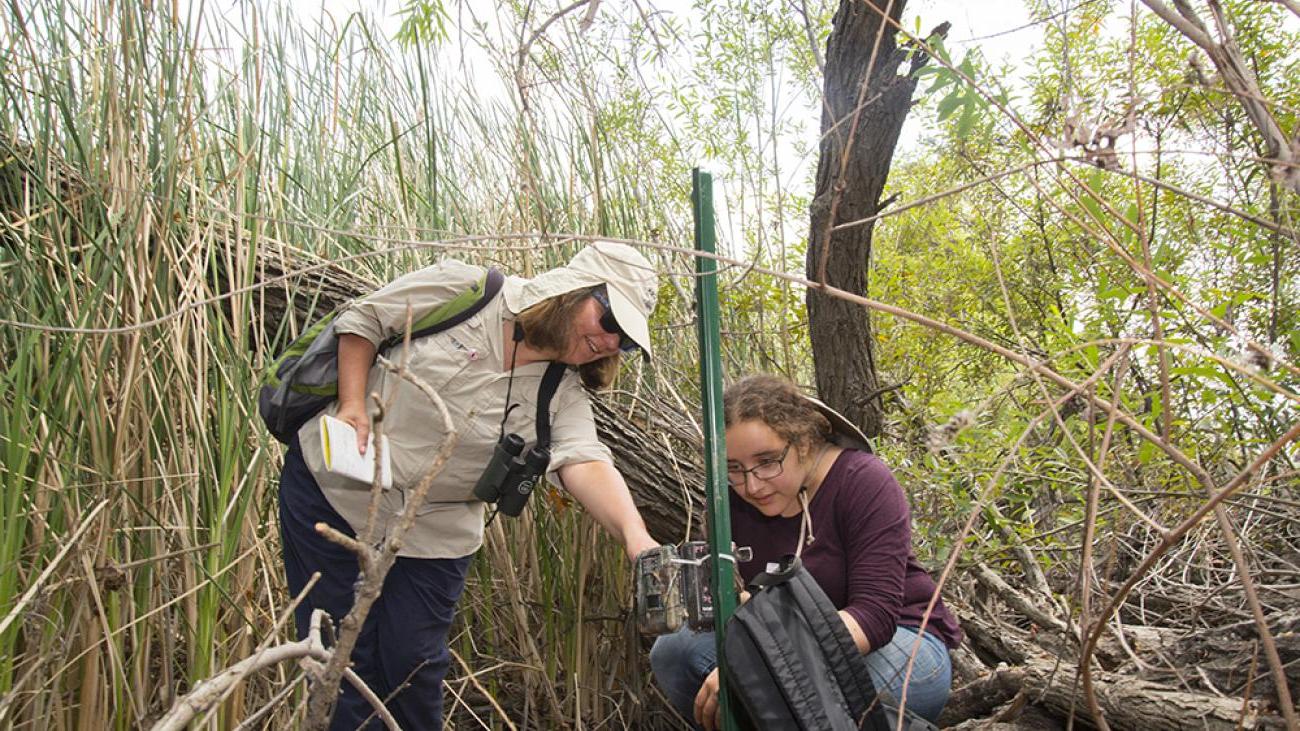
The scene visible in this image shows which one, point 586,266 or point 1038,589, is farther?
point 1038,589

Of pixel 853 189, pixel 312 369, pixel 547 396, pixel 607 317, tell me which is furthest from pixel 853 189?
pixel 312 369

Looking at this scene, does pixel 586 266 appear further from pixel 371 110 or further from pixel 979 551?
pixel 371 110

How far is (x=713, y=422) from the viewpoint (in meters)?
1.92

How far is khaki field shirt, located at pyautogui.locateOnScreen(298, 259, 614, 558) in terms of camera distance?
2.28m

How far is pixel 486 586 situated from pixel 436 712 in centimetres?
55

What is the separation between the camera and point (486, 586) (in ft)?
9.83

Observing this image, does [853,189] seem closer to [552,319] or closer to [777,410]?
[777,410]

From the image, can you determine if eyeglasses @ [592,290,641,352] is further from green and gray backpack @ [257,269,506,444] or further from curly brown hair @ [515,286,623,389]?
green and gray backpack @ [257,269,506,444]

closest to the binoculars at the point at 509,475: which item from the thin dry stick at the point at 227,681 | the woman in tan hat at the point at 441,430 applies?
the woman in tan hat at the point at 441,430

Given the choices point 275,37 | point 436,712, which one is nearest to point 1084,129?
point 436,712

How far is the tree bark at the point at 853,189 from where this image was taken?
2672 millimetres

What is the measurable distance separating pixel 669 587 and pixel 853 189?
1395 millimetres

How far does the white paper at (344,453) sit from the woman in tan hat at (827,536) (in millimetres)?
811

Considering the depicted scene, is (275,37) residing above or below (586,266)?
above
